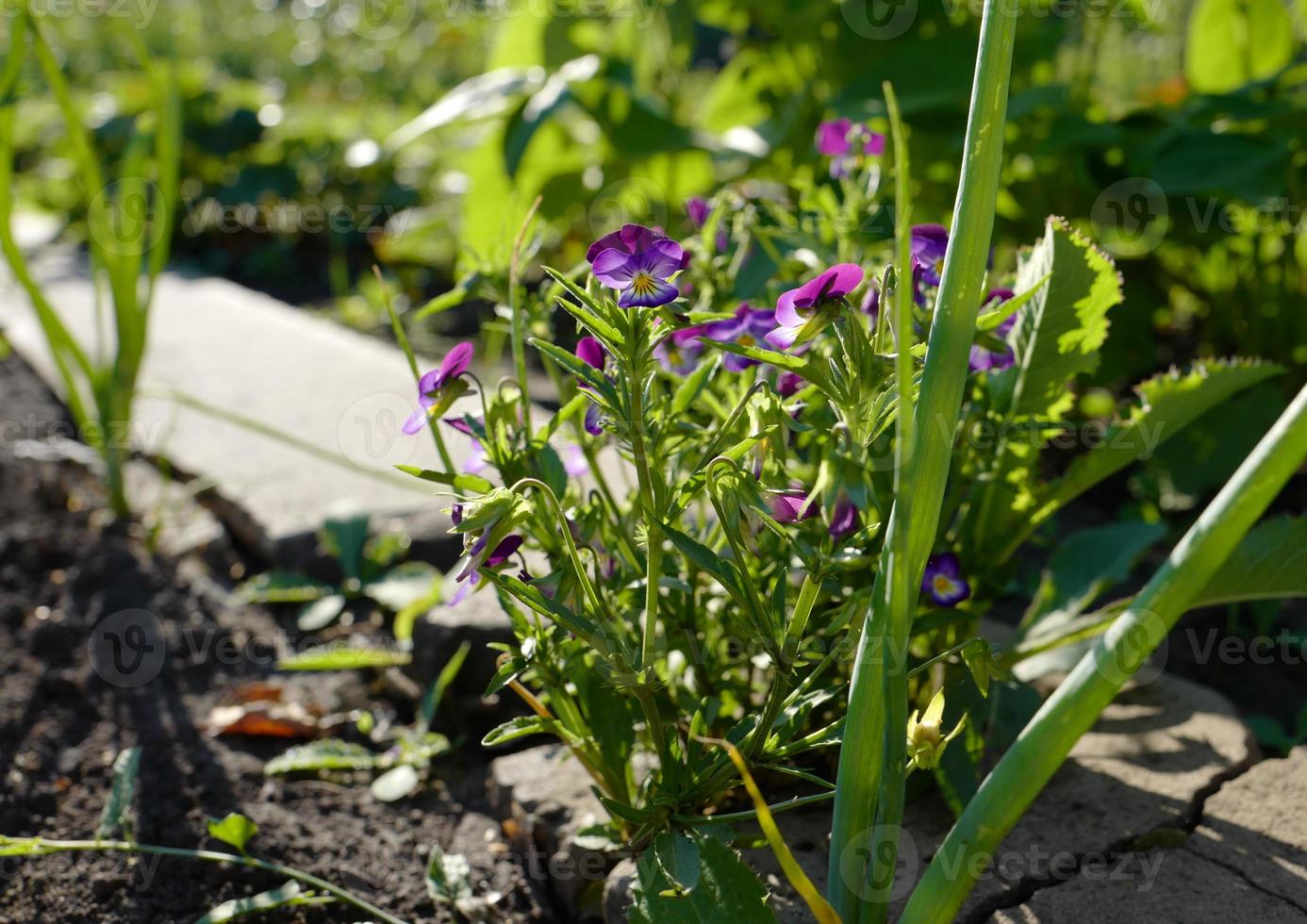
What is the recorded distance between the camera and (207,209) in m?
4.68

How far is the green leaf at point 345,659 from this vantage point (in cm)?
166

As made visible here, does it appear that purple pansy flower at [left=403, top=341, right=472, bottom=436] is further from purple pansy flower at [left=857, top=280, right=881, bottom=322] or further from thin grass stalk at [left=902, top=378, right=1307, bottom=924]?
thin grass stalk at [left=902, top=378, right=1307, bottom=924]

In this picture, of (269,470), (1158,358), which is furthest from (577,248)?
(1158,358)

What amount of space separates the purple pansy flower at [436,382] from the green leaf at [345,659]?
0.67 meters

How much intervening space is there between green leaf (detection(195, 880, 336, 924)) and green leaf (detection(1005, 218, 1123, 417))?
3.09 feet

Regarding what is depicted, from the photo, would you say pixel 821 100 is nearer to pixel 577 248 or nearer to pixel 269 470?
pixel 577 248

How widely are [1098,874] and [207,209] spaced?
14.4 feet

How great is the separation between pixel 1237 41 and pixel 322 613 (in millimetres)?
2103

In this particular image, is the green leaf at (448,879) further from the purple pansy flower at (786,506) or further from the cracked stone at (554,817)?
the purple pansy flower at (786,506)

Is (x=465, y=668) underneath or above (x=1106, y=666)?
underneath
